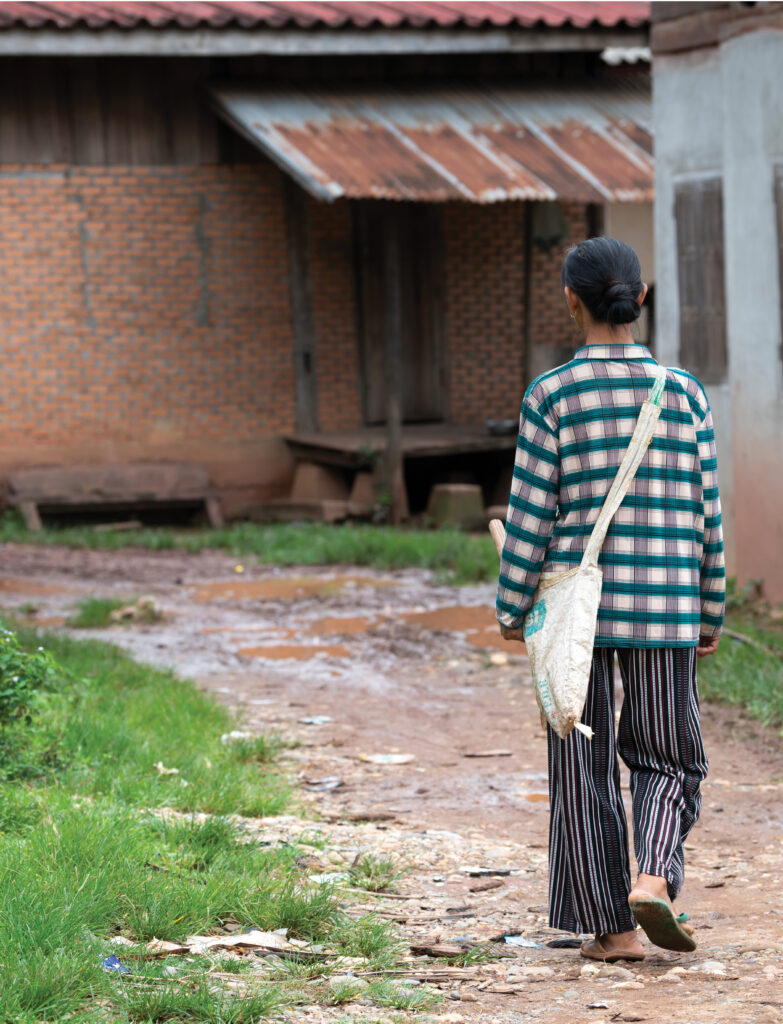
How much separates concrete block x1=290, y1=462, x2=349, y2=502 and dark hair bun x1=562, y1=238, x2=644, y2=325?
1022 centimetres

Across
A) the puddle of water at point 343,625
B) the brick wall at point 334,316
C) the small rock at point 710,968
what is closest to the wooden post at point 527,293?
the brick wall at point 334,316

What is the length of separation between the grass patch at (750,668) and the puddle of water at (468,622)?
133 cm

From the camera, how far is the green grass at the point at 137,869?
2941mm

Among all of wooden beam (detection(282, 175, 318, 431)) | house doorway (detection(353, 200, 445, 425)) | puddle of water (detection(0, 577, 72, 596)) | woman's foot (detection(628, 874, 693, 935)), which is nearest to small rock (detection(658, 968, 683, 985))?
woman's foot (detection(628, 874, 693, 935))

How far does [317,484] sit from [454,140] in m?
3.54

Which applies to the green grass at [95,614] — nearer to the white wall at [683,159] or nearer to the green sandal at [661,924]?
the white wall at [683,159]

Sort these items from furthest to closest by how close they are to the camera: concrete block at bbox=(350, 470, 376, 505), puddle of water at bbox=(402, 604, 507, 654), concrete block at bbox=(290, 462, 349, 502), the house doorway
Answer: the house doorway → concrete block at bbox=(290, 462, 349, 502) → concrete block at bbox=(350, 470, 376, 505) → puddle of water at bbox=(402, 604, 507, 654)

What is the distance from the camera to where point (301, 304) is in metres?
13.9

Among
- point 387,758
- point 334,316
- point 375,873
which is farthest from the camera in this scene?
point 334,316

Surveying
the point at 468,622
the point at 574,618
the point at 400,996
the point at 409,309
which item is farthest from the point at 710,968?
the point at 409,309

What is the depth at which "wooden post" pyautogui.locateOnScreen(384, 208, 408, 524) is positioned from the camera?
12.9 m

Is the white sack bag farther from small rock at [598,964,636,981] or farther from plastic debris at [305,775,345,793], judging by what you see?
plastic debris at [305,775,345,793]

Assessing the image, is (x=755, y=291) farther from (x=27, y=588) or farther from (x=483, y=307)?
(x=483, y=307)

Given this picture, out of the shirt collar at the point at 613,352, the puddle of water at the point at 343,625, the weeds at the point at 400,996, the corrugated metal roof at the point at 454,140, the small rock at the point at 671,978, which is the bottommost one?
the puddle of water at the point at 343,625
